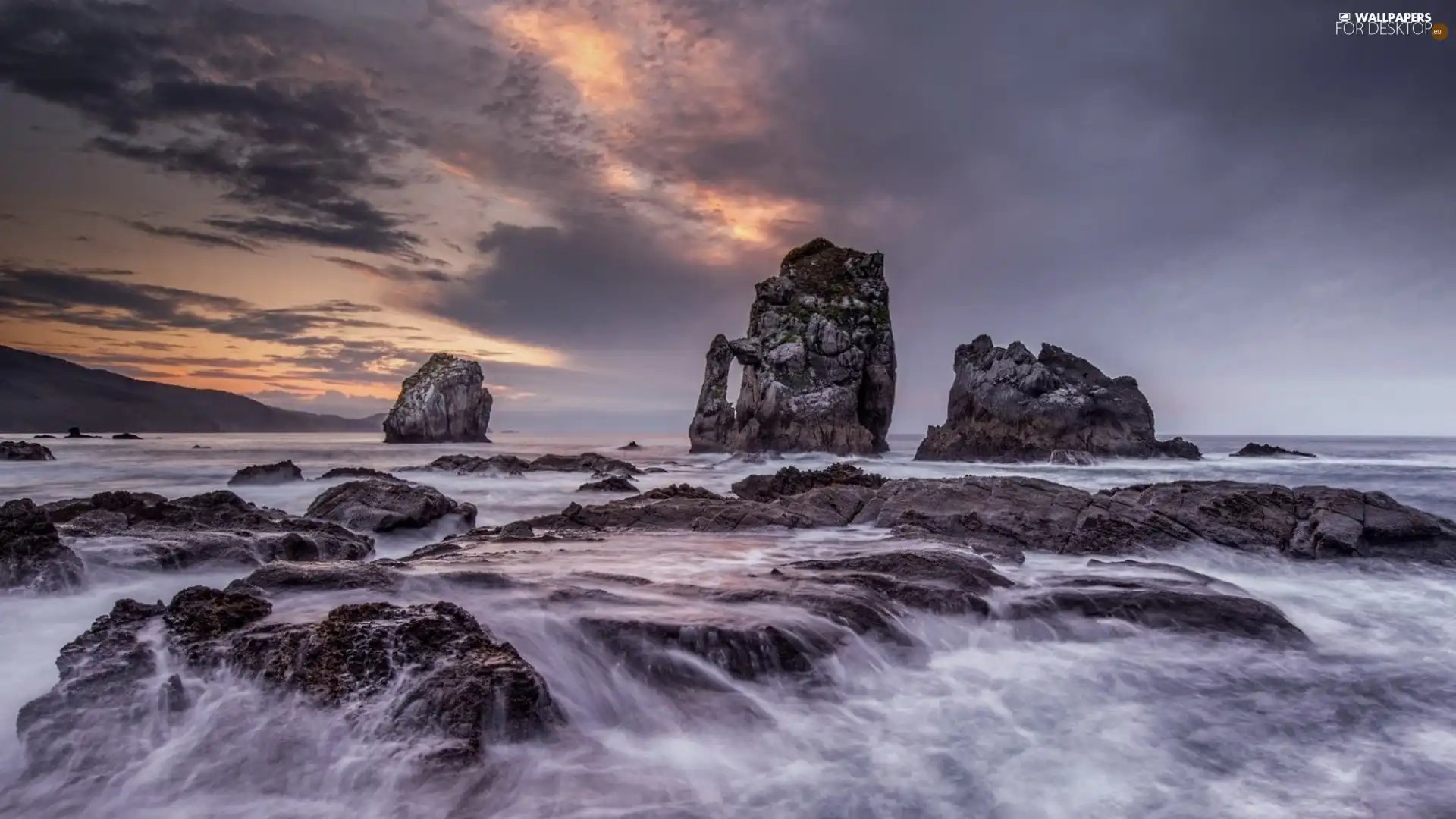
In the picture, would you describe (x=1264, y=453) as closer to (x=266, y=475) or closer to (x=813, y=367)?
(x=813, y=367)

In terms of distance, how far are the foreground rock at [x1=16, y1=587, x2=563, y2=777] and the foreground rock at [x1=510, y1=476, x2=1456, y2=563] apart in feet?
24.7

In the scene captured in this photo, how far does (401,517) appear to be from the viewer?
499 inches

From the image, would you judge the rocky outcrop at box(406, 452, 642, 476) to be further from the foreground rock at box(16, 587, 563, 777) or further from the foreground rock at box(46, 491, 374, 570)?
the foreground rock at box(16, 587, 563, 777)

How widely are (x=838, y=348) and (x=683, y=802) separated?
56.7 m

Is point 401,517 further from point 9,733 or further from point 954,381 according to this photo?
point 954,381

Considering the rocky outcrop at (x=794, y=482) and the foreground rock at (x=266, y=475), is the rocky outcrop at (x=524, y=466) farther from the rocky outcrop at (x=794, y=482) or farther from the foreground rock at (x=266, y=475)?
the rocky outcrop at (x=794, y=482)

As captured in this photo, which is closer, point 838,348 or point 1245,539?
point 1245,539

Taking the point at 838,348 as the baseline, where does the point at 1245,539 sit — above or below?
below

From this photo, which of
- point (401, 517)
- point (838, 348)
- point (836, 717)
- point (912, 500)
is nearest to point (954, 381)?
point (838, 348)

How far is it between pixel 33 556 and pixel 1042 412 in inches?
2039

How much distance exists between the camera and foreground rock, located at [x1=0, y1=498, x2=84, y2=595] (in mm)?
6535

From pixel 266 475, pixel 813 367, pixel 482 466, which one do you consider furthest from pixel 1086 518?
pixel 813 367

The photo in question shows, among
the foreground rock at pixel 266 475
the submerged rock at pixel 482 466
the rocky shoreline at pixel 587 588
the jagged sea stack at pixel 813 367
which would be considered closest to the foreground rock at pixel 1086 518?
the rocky shoreline at pixel 587 588

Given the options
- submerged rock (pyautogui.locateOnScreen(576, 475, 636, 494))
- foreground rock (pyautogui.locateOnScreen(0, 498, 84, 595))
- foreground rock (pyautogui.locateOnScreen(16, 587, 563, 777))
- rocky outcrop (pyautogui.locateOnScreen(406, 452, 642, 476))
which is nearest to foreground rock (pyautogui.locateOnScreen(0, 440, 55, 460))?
rocky outcrop (pyautogui.locateOnScreen(406, 452, 642, 476))
